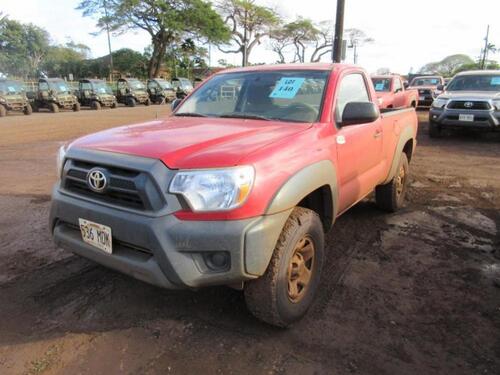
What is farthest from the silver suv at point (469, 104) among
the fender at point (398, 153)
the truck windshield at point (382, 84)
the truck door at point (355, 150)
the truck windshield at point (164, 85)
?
the truck windshield at point (164, 85)

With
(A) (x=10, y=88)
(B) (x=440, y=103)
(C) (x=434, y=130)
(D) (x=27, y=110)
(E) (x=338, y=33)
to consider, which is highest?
(E) (x=338, y=33)

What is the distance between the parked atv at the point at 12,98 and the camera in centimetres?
1958

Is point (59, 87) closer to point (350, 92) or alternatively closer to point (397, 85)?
point (397, 85)

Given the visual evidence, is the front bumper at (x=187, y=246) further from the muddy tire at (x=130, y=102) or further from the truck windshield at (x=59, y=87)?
the muddy tire at (x=130, y=102)

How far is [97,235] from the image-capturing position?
266cm

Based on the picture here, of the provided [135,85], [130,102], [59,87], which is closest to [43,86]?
[59,87]

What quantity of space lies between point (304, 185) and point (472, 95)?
942cm

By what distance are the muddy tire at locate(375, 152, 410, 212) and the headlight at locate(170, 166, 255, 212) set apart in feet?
→ 10.5

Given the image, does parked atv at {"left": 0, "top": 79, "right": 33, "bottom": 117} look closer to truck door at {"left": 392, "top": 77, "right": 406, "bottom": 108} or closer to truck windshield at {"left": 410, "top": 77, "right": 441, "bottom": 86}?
truck door at {"left": 392, "top": 77, "right": 406, "bottom": 108}

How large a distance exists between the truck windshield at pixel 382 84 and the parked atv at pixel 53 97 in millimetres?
16180

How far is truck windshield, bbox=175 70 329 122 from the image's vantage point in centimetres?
345

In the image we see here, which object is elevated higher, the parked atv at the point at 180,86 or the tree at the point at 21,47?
the tree at the point at 21,47

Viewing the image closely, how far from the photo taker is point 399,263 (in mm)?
3912

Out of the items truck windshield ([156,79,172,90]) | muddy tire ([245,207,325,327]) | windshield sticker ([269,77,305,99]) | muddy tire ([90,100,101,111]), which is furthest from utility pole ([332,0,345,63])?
truck windshield ([156,79,172,90])
